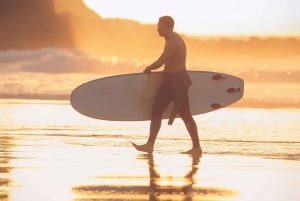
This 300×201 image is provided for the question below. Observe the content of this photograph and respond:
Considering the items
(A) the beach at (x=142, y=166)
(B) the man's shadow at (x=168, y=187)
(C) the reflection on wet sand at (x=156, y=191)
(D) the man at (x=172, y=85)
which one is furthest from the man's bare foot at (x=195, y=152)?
(C) the reflection on wet sand at (x=156, y=191)

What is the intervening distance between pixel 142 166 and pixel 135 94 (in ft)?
11.1

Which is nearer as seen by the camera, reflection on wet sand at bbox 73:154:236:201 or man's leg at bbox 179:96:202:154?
reflection on wet sand at bbox 73:154:236:201

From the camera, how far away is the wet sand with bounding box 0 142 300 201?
25.1ft

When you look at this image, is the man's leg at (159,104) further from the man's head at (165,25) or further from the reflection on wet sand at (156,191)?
the reflection on wet sand at (156,191)

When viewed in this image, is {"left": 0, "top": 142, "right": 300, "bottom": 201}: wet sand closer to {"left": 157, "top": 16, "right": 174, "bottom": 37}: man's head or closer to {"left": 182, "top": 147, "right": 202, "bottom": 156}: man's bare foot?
{"left": 182, "top": 147, "right": 202, "bottom": 156}: man's bare foot

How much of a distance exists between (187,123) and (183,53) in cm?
99

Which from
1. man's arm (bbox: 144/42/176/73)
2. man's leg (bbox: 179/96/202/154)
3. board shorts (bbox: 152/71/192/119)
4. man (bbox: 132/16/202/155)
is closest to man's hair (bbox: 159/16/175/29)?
man (bbox: 132/16/202/155)

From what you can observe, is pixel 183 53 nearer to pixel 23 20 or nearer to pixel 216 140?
pixel 216 140

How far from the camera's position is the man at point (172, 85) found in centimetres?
1213

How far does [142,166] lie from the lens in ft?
33.0

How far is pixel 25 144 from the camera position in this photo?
42.4 feet

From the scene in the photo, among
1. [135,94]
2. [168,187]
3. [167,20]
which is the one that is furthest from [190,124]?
[168,187]

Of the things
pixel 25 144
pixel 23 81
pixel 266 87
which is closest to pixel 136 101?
pixel 25 144

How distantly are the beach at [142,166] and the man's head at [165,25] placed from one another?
5.57ft
